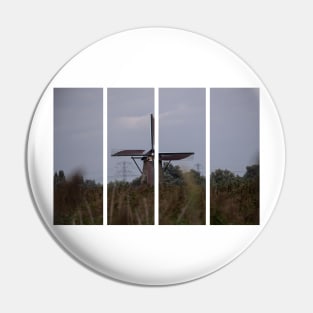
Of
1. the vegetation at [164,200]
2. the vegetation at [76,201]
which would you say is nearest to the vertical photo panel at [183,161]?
the vegetation at [164,200]

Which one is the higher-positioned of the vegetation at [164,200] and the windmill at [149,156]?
the windmill at [149,156]

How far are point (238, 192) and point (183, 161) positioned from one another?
0.32 meters

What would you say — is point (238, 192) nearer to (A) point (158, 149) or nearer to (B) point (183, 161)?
(B) point (183, 161)

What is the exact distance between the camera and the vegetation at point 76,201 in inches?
120

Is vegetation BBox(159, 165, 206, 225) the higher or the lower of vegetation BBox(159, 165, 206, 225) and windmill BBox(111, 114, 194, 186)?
the lower

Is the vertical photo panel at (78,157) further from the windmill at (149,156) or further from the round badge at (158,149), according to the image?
the windmill at (149,156)

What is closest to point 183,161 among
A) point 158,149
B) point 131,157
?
point 158,149

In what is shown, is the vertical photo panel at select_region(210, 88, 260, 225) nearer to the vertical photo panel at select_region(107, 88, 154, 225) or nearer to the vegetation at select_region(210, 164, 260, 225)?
the vegetation at select_region(210, 164, 260, 225)

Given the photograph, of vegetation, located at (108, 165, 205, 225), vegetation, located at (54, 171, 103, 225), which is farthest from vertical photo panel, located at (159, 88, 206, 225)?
vegetation, located at (54, 171, 103, 225)

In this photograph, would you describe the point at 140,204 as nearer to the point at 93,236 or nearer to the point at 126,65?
the point at 93,236

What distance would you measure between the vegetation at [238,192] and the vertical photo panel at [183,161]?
0.20ft

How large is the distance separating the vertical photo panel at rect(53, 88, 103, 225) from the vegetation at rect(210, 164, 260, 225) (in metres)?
0.57

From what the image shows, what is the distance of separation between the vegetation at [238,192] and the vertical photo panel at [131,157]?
32 centimetres

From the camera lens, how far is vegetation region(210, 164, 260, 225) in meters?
3.05
